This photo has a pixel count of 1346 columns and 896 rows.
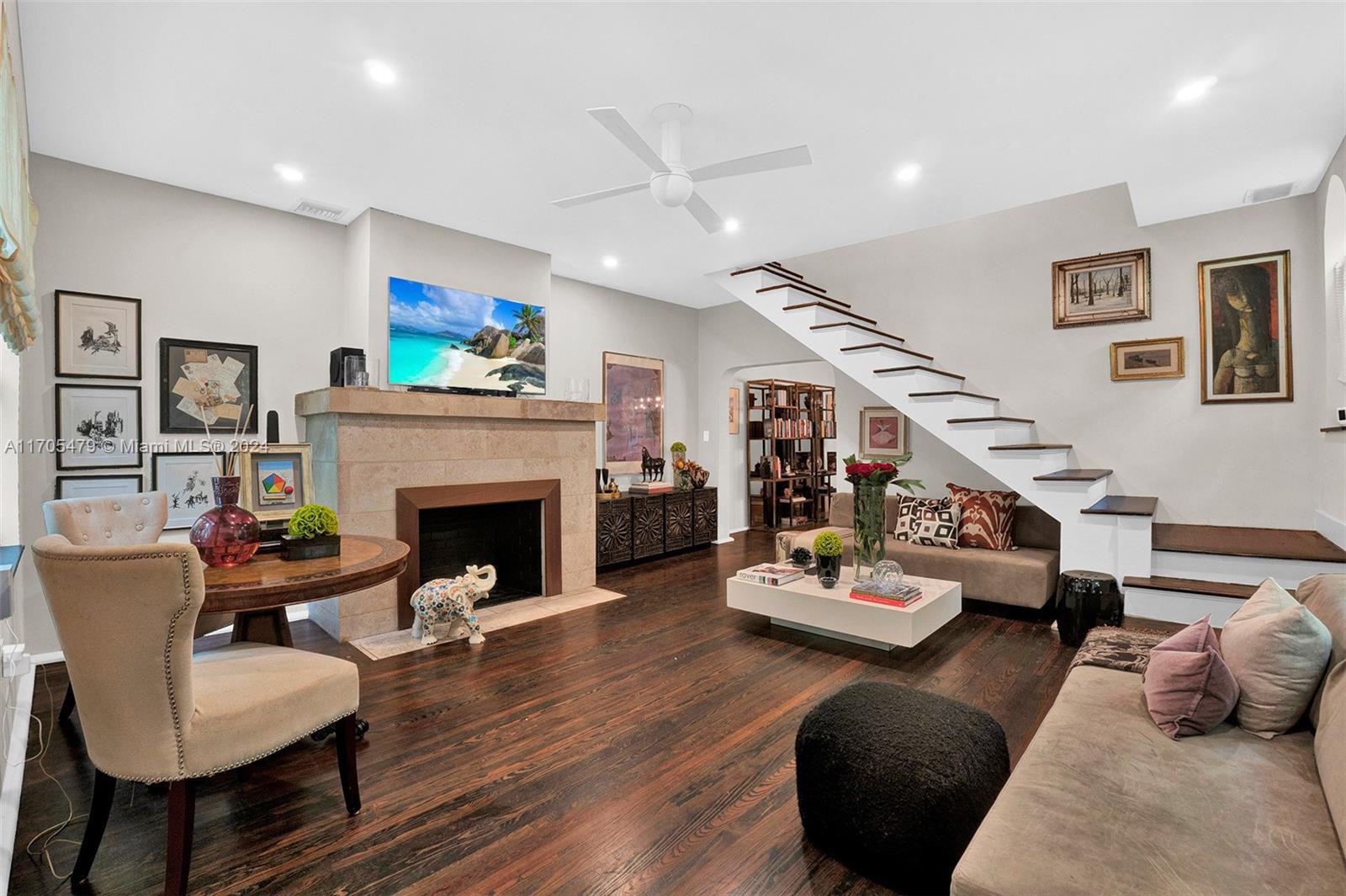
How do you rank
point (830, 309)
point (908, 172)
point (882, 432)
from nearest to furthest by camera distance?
point (908, 172) → point (830, 309) → point (882, 432)

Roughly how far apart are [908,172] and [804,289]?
7.08 ft

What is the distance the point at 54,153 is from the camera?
3.33 m

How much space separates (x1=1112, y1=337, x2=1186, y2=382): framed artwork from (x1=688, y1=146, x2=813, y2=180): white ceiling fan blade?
318 cm

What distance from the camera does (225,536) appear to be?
2078mm

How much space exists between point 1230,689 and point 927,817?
2.99 feet

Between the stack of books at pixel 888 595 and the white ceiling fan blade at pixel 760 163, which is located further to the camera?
the stack of books at pixel 888 595

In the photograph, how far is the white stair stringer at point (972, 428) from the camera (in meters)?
3.77

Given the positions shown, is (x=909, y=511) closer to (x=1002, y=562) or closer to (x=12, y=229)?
(x=1002, y=562)

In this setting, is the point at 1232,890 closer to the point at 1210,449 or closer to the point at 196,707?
the point at 196,707

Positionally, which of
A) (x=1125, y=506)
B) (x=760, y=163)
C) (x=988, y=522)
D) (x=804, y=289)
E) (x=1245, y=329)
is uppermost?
(x=804, y=289)

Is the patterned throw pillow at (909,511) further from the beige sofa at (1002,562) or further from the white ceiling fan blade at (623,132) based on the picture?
the white ceiling fan blade at (623,132)

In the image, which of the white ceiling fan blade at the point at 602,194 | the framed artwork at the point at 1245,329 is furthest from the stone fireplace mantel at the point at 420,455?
the framed artwork at the point at 1245,329

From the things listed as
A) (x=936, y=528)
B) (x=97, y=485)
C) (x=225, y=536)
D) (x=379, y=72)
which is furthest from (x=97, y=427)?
(x=936, y=528)

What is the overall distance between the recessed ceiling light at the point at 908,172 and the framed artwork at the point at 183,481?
4648 millimetres
